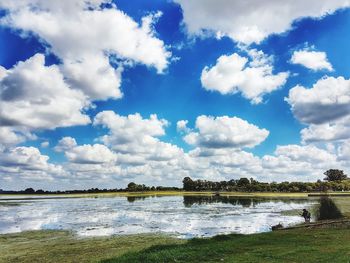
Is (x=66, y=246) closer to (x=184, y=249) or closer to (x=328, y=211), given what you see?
(x=184, y=249)

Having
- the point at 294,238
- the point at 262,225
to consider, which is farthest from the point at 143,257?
the point at 262,225

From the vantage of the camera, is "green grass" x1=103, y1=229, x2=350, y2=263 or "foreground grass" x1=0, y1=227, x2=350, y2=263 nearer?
"green grass" x1=103, y1=229, x2=350, y2=263

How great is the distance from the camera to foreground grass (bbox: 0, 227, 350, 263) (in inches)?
795

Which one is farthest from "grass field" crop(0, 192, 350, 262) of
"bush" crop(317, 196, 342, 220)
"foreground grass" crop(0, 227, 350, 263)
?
"bush" crop(317, 196, 342, 220)

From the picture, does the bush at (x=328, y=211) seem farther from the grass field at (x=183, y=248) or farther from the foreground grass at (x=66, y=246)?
the foreground grass at (x=66, y=246)

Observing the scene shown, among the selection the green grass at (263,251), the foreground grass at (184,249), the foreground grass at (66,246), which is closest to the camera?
the green grass at (263,251)

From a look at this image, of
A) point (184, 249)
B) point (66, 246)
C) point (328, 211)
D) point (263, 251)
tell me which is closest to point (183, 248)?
point (184, 249)

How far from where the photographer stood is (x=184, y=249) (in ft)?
78.2

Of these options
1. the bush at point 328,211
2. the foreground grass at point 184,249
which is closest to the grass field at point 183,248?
the foreground grass at point 184,249

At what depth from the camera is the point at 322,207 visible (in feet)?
146

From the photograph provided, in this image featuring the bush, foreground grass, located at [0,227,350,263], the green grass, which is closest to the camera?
the green grass

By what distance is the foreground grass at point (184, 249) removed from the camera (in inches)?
795

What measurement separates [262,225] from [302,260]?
27.6 metres

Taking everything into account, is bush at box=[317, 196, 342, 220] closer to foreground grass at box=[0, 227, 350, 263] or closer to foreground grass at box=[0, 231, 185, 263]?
foreground grass at box=[0, 227, 350, 263]
